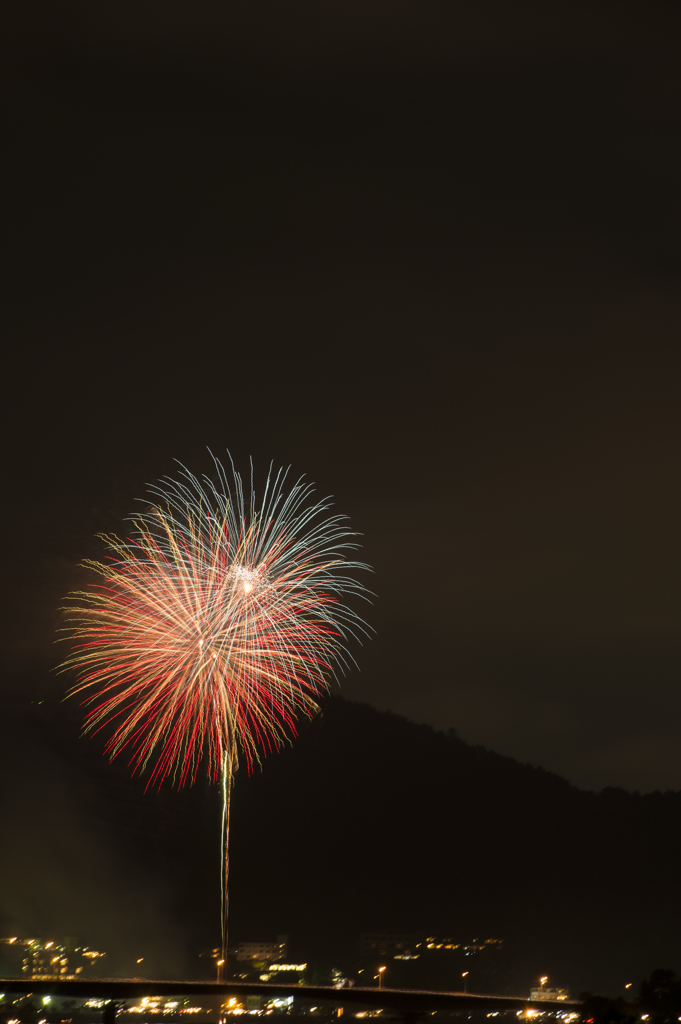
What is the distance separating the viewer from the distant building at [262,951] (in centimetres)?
12094

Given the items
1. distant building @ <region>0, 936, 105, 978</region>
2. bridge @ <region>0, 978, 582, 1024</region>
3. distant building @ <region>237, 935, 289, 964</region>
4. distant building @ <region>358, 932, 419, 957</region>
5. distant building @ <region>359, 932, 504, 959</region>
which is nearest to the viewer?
bridge @ <region>0, 978, 582, 1024</region>

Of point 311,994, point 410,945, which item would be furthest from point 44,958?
point 410,945

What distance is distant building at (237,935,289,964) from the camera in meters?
121

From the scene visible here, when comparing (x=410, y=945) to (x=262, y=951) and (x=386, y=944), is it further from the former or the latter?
(x=262, y=951)

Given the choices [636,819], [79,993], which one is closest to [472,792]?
[636,819]

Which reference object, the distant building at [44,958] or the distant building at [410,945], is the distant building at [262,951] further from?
the distant building at [44,958]

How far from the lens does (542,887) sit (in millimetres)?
165625

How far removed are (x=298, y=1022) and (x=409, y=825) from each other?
3259 inches

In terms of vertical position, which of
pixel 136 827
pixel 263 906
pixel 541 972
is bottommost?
pixel 541 972

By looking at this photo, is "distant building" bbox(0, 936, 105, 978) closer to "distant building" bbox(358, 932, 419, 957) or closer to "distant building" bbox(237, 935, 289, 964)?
"distant building" bbox(237, 935, 289, 964)

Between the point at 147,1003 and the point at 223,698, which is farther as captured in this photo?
the point at 147,1003

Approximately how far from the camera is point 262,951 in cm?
12325

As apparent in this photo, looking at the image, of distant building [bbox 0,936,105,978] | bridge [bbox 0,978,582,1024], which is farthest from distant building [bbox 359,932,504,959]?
bridge [bbox 0,978,582,1024]

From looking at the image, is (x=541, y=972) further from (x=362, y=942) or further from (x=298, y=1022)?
(x=298, y=1022)
